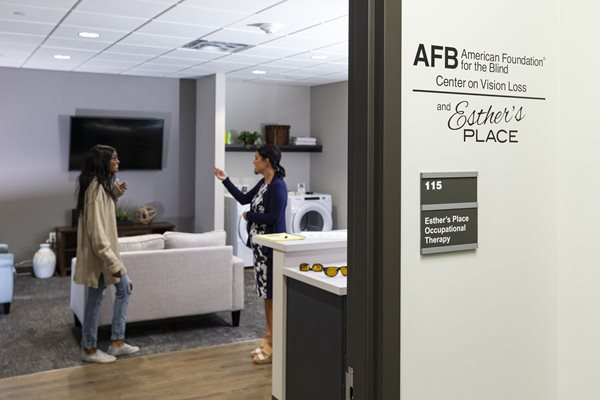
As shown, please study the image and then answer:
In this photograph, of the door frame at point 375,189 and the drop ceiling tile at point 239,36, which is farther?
the drop ceiling tile at point 239,36

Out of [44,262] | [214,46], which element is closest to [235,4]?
[214,46]

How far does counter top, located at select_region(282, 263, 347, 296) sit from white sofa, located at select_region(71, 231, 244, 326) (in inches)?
83.9

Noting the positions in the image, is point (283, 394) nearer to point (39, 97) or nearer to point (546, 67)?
point (546, 67)

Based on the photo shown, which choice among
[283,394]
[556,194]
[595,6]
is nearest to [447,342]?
[556,194]

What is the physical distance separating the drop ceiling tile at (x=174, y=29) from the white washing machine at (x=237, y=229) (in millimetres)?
3064

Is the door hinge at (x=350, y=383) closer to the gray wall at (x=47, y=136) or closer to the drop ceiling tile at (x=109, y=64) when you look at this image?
the drop ceiling tile at (x=109, y=64)

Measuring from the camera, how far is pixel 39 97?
7980mm

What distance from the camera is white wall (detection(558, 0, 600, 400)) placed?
166 centimetres

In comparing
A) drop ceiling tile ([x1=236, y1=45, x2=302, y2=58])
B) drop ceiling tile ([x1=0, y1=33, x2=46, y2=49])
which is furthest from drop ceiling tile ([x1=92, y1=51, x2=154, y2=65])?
drop ceiling tile ([x1=236, y1=45, x2=302, y2=58])

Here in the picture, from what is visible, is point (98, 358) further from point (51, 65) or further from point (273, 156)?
point (51, 65)

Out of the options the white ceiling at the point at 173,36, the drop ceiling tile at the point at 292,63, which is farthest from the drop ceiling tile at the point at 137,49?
the drop ceiling tile at the point at 292,63

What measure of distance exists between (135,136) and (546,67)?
7.26m

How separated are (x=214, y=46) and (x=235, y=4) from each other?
1713 mm

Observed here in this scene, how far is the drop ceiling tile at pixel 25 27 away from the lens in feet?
17.0
